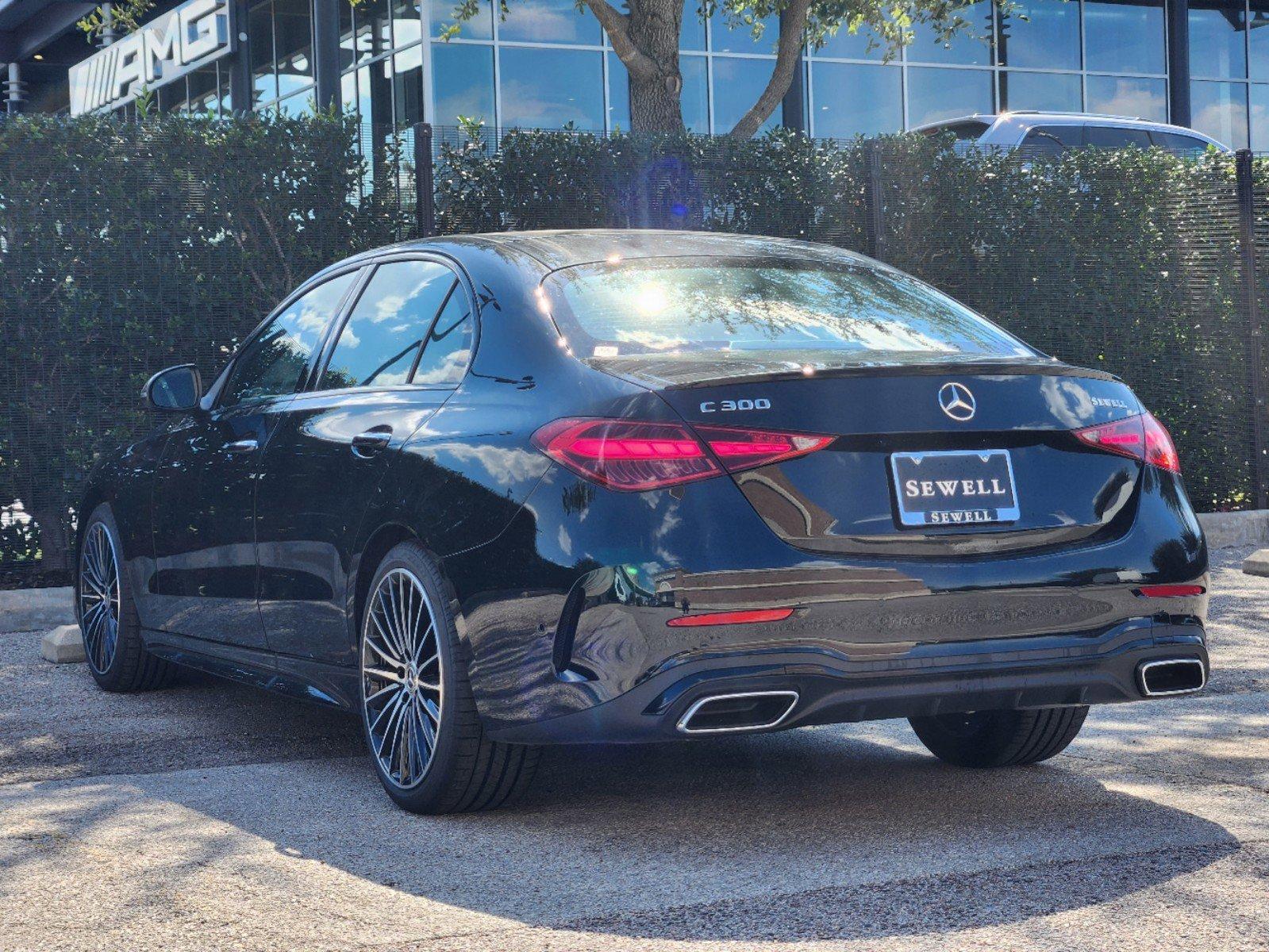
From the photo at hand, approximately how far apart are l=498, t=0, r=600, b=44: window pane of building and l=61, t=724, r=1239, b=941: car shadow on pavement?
20682 mm

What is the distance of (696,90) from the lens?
85.8 feet

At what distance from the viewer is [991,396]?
14.1 feet

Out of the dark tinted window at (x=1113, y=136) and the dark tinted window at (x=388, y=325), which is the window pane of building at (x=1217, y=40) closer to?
the dark tinted window at (x=1113, y=136)

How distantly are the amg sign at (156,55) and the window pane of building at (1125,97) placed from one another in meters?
14.4

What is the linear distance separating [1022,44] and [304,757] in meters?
Answer: 26.7

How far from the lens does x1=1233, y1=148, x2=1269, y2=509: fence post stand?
1147 cm

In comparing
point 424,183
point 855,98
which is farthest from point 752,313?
point 855,98

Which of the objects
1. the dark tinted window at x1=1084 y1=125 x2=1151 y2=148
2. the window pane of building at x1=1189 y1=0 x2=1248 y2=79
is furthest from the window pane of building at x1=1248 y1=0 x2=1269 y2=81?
the dark tinted window at x1=1084 y1=125 x2=1151 y2=148

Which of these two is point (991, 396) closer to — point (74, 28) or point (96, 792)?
Answer: point (96, 792)

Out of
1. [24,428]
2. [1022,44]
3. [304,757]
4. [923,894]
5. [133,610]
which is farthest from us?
[1022,44]

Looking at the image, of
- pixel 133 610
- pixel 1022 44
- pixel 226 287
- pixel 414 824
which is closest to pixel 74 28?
pixel 1022 44

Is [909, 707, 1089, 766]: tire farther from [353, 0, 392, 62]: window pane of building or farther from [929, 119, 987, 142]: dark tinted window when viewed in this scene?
[353, 0, 392, 62]: window pane of building

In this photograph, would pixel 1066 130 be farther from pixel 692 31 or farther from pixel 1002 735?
pixel 1002 735

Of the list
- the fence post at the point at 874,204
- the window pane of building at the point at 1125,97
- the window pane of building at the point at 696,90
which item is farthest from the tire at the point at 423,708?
the window pane of building at the point at 1125,97
